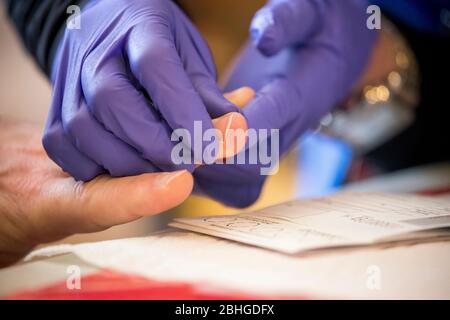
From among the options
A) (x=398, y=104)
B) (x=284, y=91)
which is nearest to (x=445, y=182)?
(x=398, y=104)

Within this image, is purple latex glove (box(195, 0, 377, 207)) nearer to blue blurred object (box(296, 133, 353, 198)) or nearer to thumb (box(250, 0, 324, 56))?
thumb (box(250, 0, 324, 56))

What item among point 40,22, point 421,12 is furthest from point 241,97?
point 421,12

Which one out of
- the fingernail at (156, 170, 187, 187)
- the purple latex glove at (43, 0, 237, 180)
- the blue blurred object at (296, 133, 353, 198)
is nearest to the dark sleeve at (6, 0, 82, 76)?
the purple latex glove at (43, 0, 237, 180)

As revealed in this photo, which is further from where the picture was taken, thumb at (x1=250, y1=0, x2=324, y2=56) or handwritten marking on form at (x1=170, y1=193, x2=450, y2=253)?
thumb at (x1=250, y1=0, x2=324, y2=56)

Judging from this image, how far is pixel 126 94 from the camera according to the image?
42 centimetres

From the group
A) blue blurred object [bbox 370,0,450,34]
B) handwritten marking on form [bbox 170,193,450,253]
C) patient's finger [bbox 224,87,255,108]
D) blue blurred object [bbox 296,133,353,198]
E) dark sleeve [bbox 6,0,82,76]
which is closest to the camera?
handwritten marking on form [bbox 170,193,450,253]

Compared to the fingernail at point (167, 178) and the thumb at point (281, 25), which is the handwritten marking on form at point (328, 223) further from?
the thumb at point (281, 25)

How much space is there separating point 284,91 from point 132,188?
0.23 metres

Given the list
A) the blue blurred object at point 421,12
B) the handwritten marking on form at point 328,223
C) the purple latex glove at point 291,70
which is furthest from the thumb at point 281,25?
the blue blurred object at point 421,12

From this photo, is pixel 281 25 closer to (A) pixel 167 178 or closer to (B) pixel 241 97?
(B) pixel 241 97

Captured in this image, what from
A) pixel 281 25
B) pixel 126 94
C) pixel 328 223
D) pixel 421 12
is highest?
pixel 421 12

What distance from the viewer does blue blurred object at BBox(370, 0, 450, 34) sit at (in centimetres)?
80

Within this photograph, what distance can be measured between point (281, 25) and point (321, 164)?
0.50 metres

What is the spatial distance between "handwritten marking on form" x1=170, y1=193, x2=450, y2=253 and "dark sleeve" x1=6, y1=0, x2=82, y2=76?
31 centimetres
